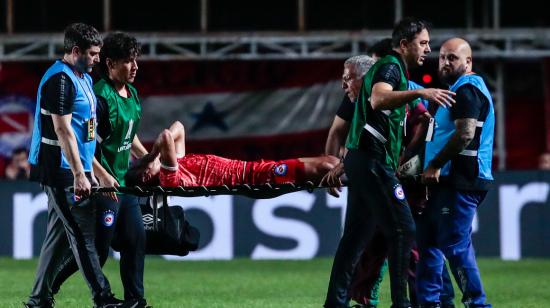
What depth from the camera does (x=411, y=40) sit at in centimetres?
855

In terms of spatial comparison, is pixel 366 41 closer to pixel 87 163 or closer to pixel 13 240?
pixel 13 240

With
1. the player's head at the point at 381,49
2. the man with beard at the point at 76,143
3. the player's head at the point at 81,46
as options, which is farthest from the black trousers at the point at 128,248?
the player's head at the point at 381,49

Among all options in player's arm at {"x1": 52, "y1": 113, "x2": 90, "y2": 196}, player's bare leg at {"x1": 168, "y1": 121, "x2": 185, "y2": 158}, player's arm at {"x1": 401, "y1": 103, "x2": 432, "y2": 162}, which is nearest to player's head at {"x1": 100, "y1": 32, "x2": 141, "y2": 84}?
player's arm at {"x1": 52, "y1": 113, "x2": 90, "y2": 196}

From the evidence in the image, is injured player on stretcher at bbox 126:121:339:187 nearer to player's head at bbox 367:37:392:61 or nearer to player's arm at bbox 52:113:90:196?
player's head at bbox 367:37:392:61

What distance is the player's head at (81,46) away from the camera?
8.64m

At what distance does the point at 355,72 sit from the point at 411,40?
2.12 feet

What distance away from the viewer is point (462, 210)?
9.02 meters

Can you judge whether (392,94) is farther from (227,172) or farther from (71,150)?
(227,172)


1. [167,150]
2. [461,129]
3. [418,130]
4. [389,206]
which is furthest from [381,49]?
[389,206]

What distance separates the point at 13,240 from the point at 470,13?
918cm

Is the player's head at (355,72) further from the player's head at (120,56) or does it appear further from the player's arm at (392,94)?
the player's head at (120,56)

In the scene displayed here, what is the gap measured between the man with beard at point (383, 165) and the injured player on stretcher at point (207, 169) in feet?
4.70

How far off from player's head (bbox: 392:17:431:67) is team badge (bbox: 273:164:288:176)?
6.66ft

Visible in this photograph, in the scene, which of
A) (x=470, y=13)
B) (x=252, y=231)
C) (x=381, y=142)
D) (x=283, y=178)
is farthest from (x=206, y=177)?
(x=470, y=13)
